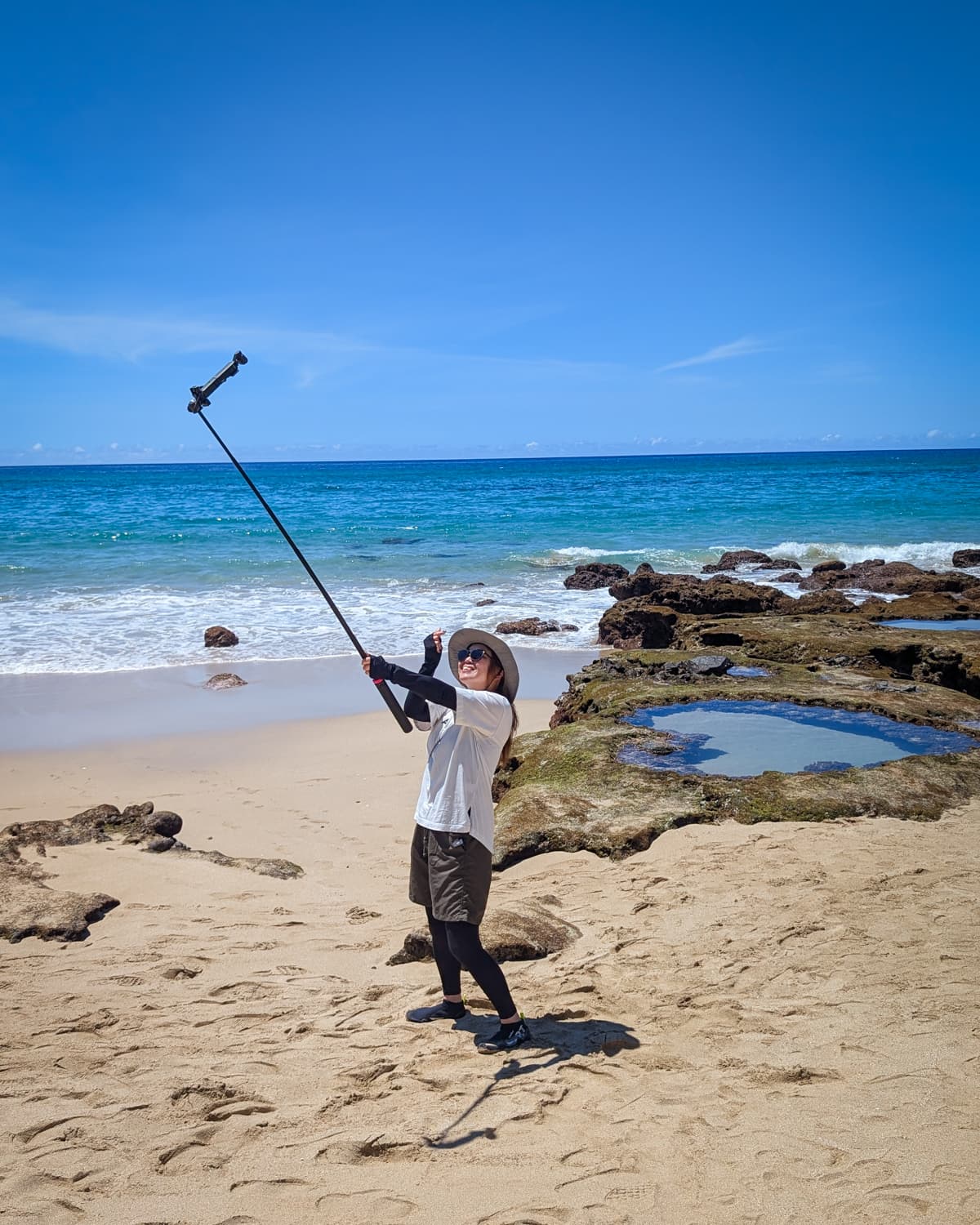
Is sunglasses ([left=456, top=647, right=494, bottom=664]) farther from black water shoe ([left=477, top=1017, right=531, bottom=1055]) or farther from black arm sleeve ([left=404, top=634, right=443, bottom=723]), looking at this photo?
black water shoe ([left=477, top=1017, right=531, bottom=1055])

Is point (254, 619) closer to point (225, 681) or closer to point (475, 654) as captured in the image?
point (225, 681)

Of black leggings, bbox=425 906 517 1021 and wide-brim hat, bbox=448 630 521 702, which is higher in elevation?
wide-brim hat, bbox=448 630 521 702

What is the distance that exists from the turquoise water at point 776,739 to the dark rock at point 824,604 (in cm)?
702

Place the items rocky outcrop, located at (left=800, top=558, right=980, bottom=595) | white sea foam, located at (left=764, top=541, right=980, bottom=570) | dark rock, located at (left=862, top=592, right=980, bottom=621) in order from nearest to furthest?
dark rock, located at (left=862, top=592, right=980, bottom=621), rocky outcrop, located at (left=800, top=558, right=980, bottom=595), white sea foam, located at (left=764, top=541, right=980, bottom=570)

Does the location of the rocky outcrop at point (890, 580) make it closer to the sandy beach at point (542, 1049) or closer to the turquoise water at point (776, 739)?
the turquoise water at point (776, 739)

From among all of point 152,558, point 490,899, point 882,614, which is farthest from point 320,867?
point 152,558

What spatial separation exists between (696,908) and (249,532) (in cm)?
3434

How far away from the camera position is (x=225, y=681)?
1207cm

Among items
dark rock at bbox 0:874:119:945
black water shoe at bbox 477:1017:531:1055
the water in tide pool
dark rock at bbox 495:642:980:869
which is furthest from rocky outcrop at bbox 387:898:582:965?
the water in tide pool

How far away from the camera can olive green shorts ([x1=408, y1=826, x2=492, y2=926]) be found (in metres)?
3.67

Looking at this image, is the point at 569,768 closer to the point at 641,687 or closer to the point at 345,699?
the point at 641,687

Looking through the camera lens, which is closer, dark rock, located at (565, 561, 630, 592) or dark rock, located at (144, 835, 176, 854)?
dark rock, located at (144, 835, 176, 854)

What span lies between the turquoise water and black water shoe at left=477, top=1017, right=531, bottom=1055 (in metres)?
3.02

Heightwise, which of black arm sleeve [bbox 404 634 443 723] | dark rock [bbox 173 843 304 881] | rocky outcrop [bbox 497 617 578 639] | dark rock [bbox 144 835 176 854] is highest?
black arm sleeve [bbox 404 634 443 723]
